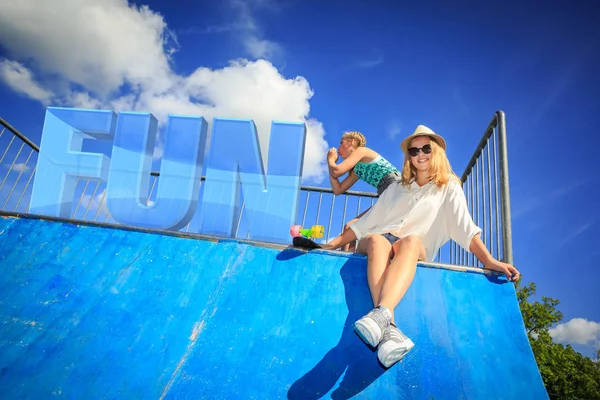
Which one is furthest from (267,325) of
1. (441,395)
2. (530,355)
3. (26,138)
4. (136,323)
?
(26,138)

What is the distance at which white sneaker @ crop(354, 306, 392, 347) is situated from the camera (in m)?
1.69

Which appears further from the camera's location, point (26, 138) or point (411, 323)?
point (26, 138)

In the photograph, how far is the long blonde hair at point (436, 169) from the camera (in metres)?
2.73

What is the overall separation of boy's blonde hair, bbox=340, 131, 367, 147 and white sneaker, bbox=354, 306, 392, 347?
2.59m

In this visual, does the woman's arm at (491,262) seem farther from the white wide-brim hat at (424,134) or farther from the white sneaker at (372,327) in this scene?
the white sneaker at (372,327)

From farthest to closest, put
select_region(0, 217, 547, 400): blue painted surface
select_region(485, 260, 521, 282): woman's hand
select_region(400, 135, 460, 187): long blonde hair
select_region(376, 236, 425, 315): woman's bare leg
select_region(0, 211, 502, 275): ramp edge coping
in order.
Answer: select_region(400, 135, 460, 187): long blonde hair → select_region(0, 211, 502, 275): ramp edge coping → select_region(485, 260, 521, 282): woman's hand → select_region(376, 236, 425, 315): woman's bare leg → select_region(0, 217, 547, 400): blue painted surface

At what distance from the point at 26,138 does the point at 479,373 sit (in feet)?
23.8

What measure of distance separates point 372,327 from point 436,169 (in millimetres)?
1626

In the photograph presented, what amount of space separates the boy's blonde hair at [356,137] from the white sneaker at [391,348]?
8.77 feet

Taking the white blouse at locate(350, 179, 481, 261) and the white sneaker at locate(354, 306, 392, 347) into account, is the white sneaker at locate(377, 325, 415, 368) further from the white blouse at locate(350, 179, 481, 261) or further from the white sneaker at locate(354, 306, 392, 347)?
the white blouse at locate(350, 179, 481, 261)

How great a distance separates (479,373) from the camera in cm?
189

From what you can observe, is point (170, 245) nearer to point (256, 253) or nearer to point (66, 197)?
point (256, 253)

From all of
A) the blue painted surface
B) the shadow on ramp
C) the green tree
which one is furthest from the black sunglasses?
the green tree

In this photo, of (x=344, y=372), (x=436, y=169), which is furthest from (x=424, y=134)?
(x=344, y=372)
